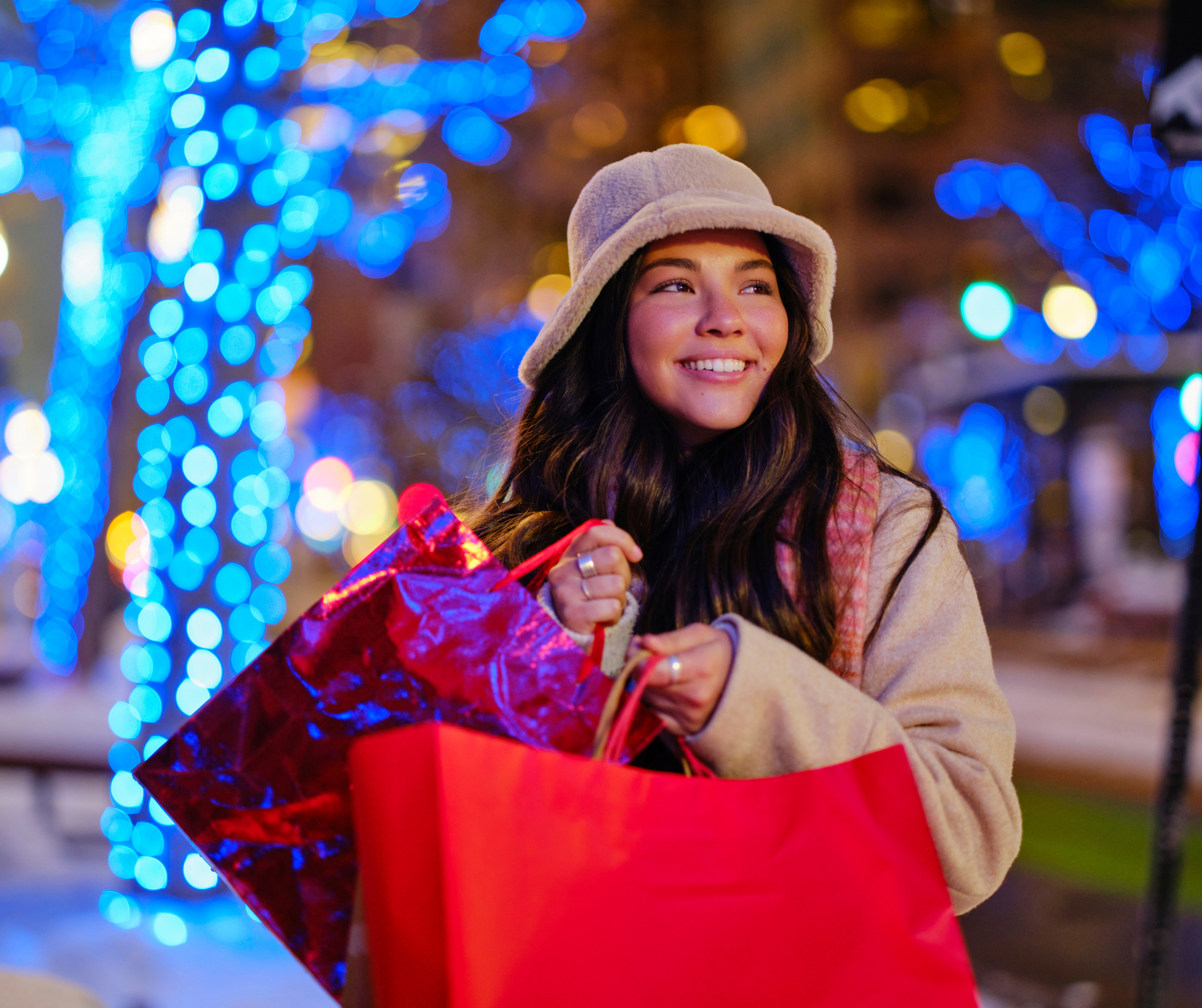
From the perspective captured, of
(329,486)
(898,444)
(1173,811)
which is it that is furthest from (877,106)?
(1173,811)

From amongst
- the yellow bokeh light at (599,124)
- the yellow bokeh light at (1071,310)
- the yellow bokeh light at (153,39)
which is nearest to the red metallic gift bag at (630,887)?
the yellow bokeh light at (153,39)

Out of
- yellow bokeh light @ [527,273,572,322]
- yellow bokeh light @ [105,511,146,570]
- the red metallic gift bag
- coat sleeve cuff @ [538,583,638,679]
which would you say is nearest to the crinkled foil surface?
the red metallic gift bag

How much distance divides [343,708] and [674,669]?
0.36 metres

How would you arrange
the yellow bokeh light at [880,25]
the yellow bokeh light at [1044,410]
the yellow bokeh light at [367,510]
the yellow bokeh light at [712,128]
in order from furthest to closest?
the yellow bokeh light at [880,25] → the yellow bokeh light at [367,510] → the yellow bokeh light at [1044,410] → the yellow bokeh light at [712,128]

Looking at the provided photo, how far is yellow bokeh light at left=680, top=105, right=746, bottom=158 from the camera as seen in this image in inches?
584

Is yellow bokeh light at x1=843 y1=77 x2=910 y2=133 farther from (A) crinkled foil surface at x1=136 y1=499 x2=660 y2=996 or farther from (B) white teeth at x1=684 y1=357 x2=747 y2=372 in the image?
(A) crinkled foil surface at x1=136 y1=499 x2=660 y2=996

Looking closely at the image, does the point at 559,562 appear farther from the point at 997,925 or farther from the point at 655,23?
the point at 655,23

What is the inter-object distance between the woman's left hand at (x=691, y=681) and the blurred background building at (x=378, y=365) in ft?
2.58

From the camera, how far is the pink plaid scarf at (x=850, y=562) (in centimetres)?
126

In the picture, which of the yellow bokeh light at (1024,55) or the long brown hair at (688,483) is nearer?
the long brown hair at (688,483)

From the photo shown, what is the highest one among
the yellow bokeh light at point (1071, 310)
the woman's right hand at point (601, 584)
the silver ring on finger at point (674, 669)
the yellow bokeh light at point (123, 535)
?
the yellow bokeh light at point (1071, 310)

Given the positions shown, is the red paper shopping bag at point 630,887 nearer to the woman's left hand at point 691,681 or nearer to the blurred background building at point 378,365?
the woman's left hand at point 691,681

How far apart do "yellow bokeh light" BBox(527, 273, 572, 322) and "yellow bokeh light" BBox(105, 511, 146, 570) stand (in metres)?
5.32

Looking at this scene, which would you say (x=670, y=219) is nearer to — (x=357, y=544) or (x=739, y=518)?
(x=739, y=518)
